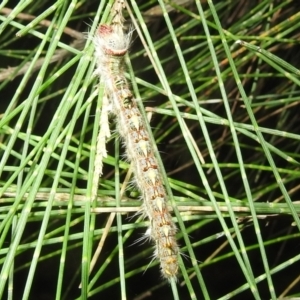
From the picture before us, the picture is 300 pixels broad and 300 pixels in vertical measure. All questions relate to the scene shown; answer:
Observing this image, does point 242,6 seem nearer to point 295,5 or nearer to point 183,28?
point 295,5

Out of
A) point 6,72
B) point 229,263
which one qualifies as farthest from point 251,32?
point 229,263

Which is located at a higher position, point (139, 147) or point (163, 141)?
point (163, 141)

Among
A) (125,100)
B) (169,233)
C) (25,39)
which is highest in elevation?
(25,39)

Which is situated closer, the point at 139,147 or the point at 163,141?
the point at 139,147
